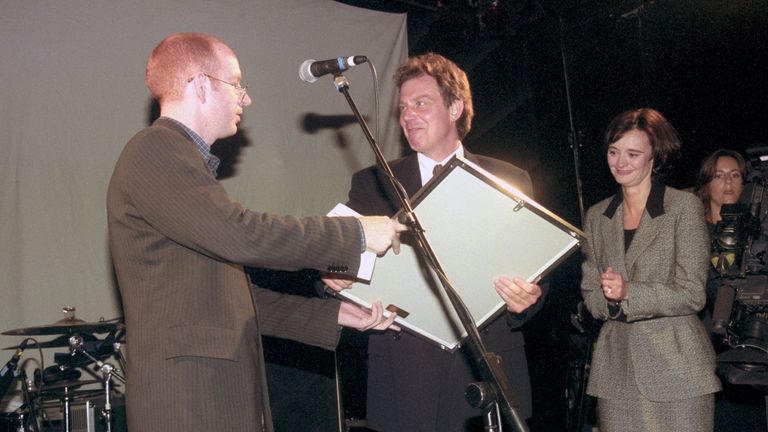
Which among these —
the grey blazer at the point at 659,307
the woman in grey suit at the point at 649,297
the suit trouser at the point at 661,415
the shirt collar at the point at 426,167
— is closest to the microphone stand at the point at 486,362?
the shirt collar at the point at 426,167

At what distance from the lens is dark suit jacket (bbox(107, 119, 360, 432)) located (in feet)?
5.67

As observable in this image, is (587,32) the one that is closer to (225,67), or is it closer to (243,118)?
(243,118)

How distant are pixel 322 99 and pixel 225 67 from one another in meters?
2.12

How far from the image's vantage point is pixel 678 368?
100 inches

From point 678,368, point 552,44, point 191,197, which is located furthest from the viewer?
point 552,44

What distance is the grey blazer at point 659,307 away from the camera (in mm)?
2549

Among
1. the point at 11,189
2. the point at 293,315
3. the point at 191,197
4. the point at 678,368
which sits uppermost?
the point at 11,189

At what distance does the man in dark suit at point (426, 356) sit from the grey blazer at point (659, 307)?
0.50m

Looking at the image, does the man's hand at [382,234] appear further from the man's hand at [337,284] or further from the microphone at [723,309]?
the microphone at [723,309]

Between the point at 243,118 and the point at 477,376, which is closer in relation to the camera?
the point at 477,376

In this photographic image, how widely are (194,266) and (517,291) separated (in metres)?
0.90

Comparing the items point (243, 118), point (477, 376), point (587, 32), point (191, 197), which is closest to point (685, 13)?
point (587, 32)

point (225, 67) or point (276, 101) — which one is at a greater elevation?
point (276, 101)

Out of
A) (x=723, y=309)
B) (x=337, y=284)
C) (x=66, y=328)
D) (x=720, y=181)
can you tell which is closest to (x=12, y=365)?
(x=66, y=328)
